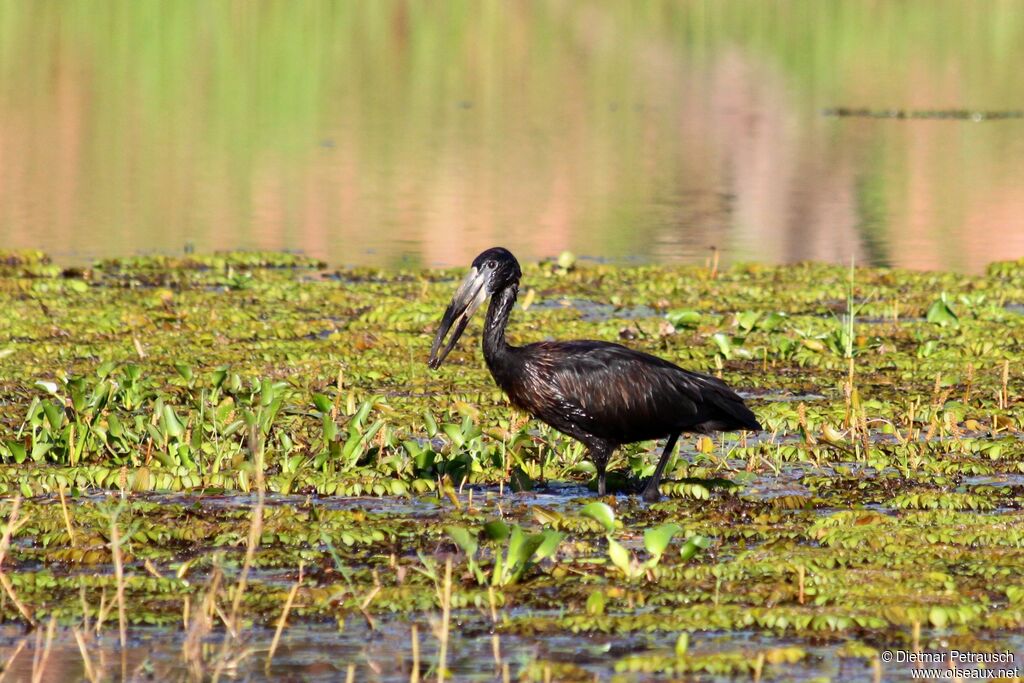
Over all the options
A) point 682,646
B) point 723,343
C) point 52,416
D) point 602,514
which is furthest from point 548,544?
point 723,343

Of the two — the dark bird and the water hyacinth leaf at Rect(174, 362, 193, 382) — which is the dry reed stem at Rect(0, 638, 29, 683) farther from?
the water hyacinth leaf at Rect(174, 362, 193, 382)

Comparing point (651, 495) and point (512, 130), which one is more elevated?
point (512, 130)

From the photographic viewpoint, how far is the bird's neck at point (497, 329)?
30.9ft

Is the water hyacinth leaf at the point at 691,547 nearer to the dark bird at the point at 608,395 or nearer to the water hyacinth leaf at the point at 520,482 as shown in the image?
the dark bird at the point at 608,395

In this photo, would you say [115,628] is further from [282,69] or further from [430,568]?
[282,69]

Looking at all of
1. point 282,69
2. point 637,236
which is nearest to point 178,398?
point 637,236

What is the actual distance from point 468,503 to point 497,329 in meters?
1.09

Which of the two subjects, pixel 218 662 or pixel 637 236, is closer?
pixel 218 662

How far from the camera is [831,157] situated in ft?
117

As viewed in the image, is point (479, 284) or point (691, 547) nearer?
point (691, 547)

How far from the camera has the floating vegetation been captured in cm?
665

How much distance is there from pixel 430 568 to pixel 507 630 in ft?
1.66

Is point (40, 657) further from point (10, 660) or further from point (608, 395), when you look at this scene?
point (608, 395)

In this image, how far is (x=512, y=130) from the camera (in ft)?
131
